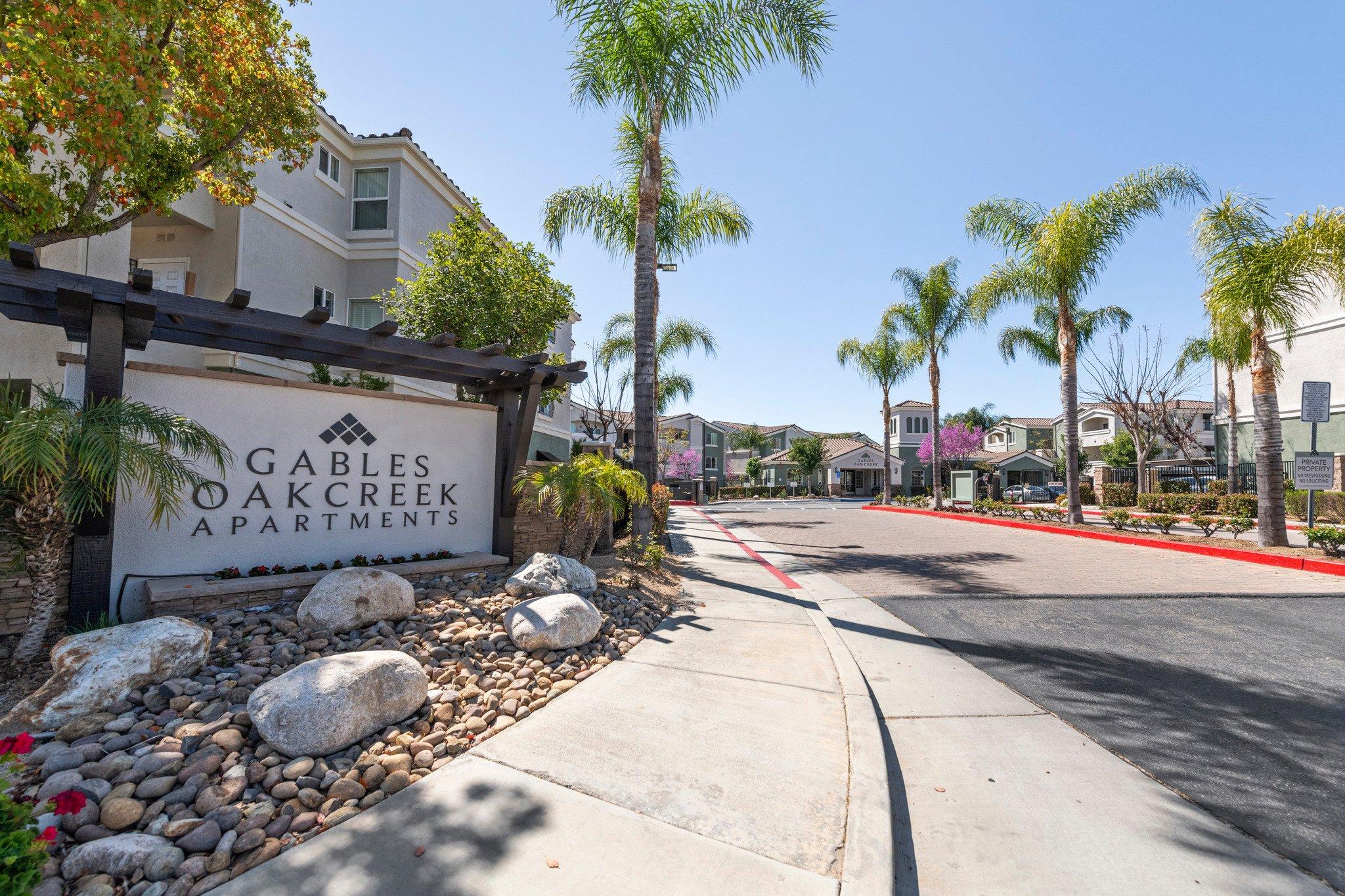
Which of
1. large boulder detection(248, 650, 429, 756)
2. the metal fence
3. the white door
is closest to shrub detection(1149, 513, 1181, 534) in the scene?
the metal fence

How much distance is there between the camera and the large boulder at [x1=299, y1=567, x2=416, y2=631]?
5074mm

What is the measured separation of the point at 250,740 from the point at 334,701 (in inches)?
20.8

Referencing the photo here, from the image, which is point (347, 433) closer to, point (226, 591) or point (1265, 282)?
point (226, 591)

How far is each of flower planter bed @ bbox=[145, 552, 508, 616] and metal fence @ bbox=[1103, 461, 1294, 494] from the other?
2851cm

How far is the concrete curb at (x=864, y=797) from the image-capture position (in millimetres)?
2527

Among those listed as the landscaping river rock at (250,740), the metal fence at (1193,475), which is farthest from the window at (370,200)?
the metal fence at (1193,475)

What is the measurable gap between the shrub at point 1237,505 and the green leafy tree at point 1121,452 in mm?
24776

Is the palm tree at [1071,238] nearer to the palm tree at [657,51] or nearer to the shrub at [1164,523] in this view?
the shrub at [1164,523]

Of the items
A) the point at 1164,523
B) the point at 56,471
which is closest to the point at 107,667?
the point at 56,471

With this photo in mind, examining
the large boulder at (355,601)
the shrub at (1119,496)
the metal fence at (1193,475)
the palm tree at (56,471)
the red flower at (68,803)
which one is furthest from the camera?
the shrub at (1119,496)

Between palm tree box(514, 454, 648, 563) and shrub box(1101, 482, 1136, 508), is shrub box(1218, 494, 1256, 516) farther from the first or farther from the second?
palm tree box(514, 454, 648, 563)

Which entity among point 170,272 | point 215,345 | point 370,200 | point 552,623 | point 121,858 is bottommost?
point 121,858

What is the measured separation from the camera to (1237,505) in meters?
19.2

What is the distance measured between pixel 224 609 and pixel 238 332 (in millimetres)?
2897
